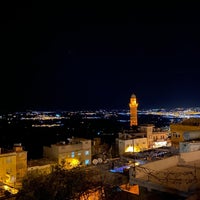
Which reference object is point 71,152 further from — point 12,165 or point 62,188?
point 62,188

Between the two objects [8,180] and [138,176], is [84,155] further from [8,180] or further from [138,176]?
[138,176]

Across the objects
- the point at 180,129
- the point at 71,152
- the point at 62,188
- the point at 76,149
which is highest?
the point at 180,129

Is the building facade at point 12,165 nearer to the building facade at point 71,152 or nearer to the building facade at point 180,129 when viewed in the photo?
the building facade at point 71,152

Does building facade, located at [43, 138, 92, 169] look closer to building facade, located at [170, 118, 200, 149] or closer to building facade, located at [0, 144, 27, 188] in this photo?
building facade, located at [0, 144, 27, 188]

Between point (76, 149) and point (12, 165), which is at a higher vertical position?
point (76, 149)

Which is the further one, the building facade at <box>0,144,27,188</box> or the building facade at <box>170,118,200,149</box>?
the building facade at <box>170,118,200,149</box>

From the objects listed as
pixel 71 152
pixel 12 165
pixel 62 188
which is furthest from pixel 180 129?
pixel 62 188

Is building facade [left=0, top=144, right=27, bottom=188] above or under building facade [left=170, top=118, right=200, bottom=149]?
under

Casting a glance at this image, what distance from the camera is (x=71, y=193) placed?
702 centimetres

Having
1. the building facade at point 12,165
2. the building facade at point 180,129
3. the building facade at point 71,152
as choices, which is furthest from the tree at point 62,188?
the building facade at point 71,152

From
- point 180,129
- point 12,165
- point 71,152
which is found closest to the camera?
point 12,165

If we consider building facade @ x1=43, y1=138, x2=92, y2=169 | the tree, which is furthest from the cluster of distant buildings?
the tree

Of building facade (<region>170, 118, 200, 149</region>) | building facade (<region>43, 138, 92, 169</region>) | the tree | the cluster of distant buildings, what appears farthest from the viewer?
building facade (<region>43, 138, 92, 169</region>)

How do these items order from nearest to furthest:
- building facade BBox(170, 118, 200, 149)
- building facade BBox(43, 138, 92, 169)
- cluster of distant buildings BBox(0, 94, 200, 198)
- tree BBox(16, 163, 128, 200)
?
tree BBox(16, 163, 128, 200) → cluster of distant buildings BBox(0, 94, 200, 198) → building facade BBox(170, 118, 200, 149) → building facade BBox(43, 138, 92, 169)
